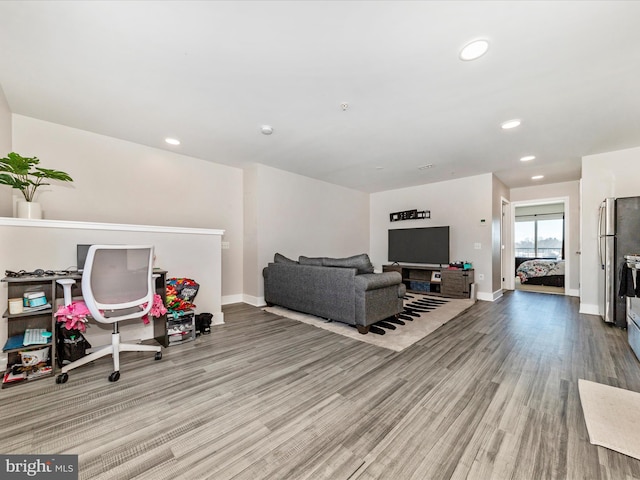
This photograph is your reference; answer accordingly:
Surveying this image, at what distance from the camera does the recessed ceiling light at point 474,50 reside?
181 cm

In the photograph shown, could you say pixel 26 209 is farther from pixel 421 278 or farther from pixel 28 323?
pixel 421 278

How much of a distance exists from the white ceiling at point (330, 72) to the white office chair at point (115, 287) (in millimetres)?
1539

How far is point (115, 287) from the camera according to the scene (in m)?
2.10

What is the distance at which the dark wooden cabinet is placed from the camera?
5086 mm

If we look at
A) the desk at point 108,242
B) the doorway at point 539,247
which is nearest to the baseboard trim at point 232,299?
the desk at point 108,242

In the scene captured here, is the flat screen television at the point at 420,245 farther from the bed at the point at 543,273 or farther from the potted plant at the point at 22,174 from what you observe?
the potted plant at the point at 22,174

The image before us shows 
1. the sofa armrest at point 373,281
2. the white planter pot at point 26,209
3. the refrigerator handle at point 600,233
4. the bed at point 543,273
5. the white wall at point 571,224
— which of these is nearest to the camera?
the white planter pot at point 26,209

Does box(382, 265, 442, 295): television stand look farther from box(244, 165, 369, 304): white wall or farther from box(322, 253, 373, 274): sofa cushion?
box(322, 253, 373, 274): sofa cushion

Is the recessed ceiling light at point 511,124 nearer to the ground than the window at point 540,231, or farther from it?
farther from it

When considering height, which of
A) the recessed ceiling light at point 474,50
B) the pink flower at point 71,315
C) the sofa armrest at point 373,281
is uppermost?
the recessed ceiling light at point 474,50

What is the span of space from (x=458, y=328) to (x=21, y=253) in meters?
4.71

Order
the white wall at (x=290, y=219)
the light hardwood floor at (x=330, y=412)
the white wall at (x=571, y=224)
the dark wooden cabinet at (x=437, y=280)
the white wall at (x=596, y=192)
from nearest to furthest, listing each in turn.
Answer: the light hardwood floor at (x=330, y=412) < the white wall at (x=596, y=192) < the white wall at (x=290, y=219) < the dark wooden cabinet at (x=437, y=280) < the white wall at (x=571, y=224)

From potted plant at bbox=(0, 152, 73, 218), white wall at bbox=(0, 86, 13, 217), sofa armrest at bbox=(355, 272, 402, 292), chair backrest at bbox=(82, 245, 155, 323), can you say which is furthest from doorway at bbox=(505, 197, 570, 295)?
white wall at bbox=(0, 86, 13, 217)

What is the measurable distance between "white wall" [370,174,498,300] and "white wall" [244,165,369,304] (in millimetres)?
1401
